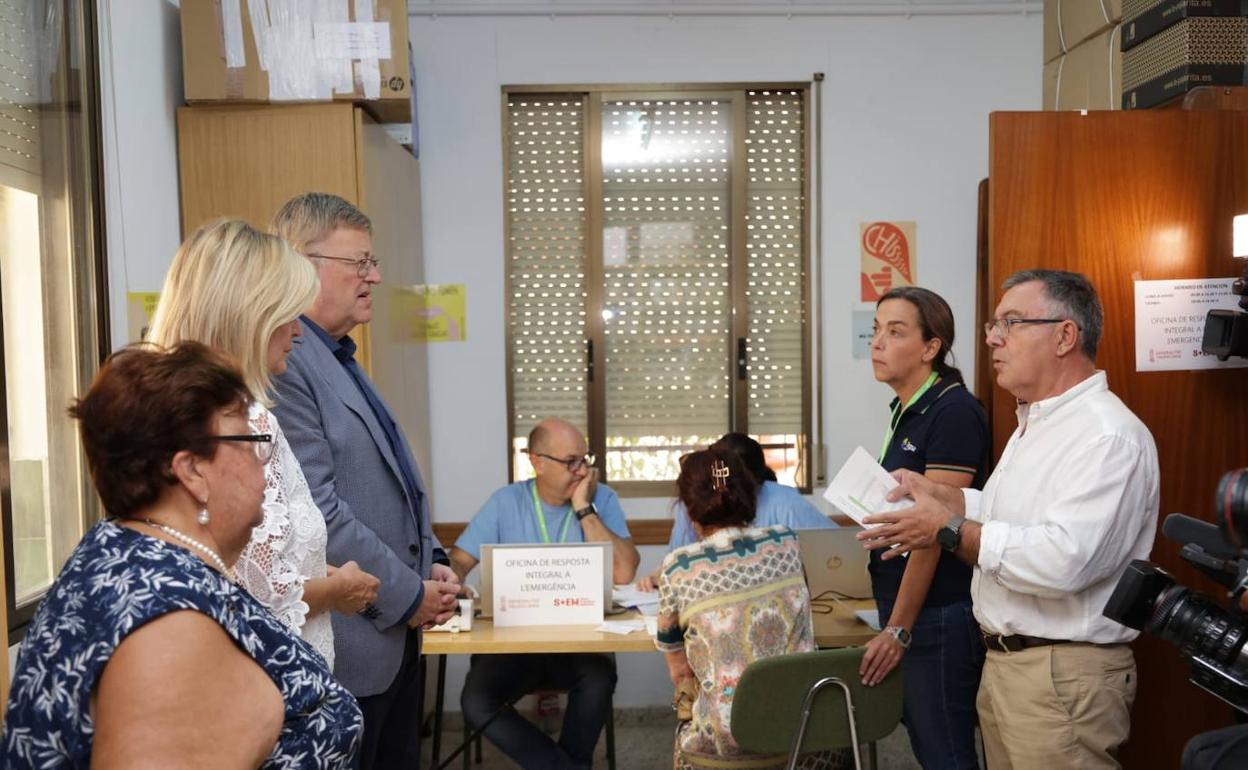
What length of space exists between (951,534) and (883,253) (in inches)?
102

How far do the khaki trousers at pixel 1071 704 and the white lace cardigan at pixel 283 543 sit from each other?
1.45 meters

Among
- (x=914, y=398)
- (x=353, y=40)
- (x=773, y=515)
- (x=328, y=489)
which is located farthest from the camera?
(x=773, y=515)

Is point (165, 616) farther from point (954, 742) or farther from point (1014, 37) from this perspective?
point (1014, 37)

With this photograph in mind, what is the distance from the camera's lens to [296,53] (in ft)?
11.2

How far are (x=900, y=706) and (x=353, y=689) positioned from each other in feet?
4.64

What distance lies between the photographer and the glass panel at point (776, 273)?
15.6 feet

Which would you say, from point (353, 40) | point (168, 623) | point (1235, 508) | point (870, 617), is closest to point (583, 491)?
point (870, 617)

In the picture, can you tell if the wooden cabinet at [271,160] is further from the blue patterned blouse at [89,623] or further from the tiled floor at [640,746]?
the blue patterned blouse at [89,623]

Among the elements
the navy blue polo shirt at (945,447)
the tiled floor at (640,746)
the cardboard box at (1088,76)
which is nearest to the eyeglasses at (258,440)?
the navy blue polo shirt at (945,447)

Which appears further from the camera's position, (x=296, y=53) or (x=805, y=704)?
(x=296, y=53)

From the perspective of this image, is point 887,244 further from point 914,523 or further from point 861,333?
point 914,523

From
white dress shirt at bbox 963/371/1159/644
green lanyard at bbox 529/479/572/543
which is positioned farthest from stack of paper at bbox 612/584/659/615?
white dress shirt at bbox 963/371/1159/644

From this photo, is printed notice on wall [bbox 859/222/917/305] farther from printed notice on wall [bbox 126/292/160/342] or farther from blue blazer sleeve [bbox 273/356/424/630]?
blue blazer sleeve [bbox 273/356/424/630]

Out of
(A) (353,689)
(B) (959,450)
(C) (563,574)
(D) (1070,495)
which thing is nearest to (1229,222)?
(B) (959,450)
